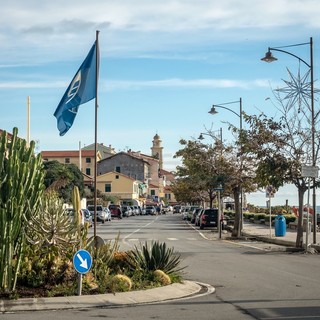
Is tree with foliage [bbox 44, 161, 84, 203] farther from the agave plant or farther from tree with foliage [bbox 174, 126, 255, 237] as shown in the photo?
the agave plant

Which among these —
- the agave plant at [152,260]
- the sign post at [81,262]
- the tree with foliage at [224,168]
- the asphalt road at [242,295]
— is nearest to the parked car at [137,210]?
the tree with foliage at [224,168]

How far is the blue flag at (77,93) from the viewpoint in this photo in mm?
14148

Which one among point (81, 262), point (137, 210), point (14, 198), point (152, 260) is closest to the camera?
point (81, 262)

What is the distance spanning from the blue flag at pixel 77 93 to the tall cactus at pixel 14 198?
1911 millimetres

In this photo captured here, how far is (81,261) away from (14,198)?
5.64 ft

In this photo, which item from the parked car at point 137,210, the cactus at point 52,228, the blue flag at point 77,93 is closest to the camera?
the cactus at point 52,228

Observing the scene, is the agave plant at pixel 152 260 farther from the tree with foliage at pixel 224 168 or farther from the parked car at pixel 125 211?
the parked car at pixel 125 211

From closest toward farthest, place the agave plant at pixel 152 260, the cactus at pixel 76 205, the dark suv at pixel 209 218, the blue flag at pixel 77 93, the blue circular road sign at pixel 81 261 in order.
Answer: the blue circular road sign at pixel 81 261, the cactus at pixel 76 205, the agave plant at pixel 152 260, the blue flag at pixel 77 93, the dark suv at pixel 209 218

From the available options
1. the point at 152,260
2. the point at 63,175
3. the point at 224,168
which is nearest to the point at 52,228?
the point at 152,260

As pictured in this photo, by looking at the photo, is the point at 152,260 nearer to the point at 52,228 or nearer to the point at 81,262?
the point at 52,228

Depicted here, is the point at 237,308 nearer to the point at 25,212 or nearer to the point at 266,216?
the point at 25,212

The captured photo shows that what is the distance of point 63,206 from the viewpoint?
12.8 meters

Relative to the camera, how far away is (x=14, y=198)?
11594 mm

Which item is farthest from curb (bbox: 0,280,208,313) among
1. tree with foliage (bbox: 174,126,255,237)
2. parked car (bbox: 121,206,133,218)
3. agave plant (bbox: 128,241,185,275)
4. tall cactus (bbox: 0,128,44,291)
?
parked car (bbox: 121,206,133,218)
